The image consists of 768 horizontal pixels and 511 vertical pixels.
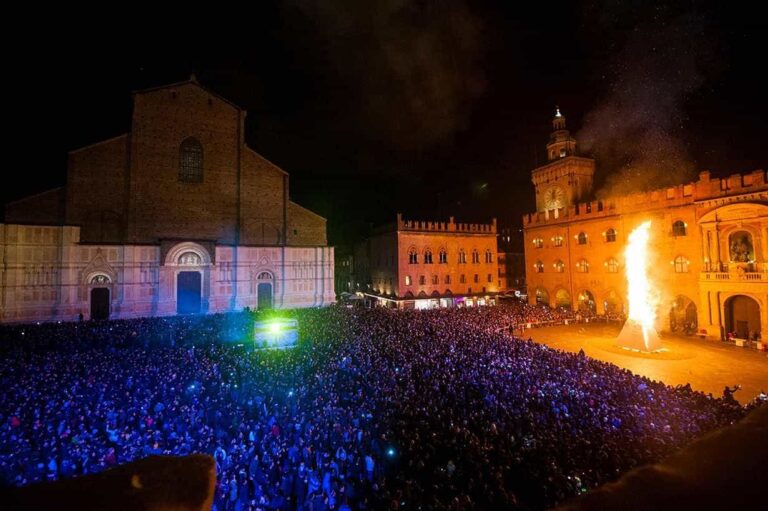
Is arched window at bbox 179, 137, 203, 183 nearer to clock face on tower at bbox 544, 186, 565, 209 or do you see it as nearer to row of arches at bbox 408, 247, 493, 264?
row of arches at bbox 408, 247, 493, 264

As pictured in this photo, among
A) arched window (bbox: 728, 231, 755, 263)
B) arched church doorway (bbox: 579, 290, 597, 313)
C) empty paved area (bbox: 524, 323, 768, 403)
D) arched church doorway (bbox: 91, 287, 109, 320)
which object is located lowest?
empty paved area (bbox: 524, 323, 768, 403)

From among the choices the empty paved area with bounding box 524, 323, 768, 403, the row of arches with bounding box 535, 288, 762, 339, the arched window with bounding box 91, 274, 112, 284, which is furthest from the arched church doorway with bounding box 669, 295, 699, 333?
the arched window with bounding box 91, 274, 112, 284

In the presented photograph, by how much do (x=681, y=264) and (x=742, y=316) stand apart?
4.91m

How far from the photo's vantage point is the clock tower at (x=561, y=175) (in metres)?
41.4

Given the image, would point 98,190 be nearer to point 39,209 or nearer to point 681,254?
point 39,209

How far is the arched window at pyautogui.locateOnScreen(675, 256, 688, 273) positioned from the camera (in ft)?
90.1

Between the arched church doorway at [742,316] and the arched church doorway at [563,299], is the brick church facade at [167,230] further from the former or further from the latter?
the arched church doorway at [742,316]

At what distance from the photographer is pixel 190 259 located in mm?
29781

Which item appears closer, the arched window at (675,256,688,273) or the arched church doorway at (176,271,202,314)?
the arched window at (675,256,688,273)

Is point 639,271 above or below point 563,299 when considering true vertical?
above

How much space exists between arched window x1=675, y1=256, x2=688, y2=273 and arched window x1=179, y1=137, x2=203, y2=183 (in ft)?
130

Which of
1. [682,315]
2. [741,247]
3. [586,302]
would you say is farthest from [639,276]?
[741,247]

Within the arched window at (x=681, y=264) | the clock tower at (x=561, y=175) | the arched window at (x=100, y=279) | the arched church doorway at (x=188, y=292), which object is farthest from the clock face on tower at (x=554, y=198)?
the arched window at (x=100, y=279)

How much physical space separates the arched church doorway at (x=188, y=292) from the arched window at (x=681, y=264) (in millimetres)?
38293
